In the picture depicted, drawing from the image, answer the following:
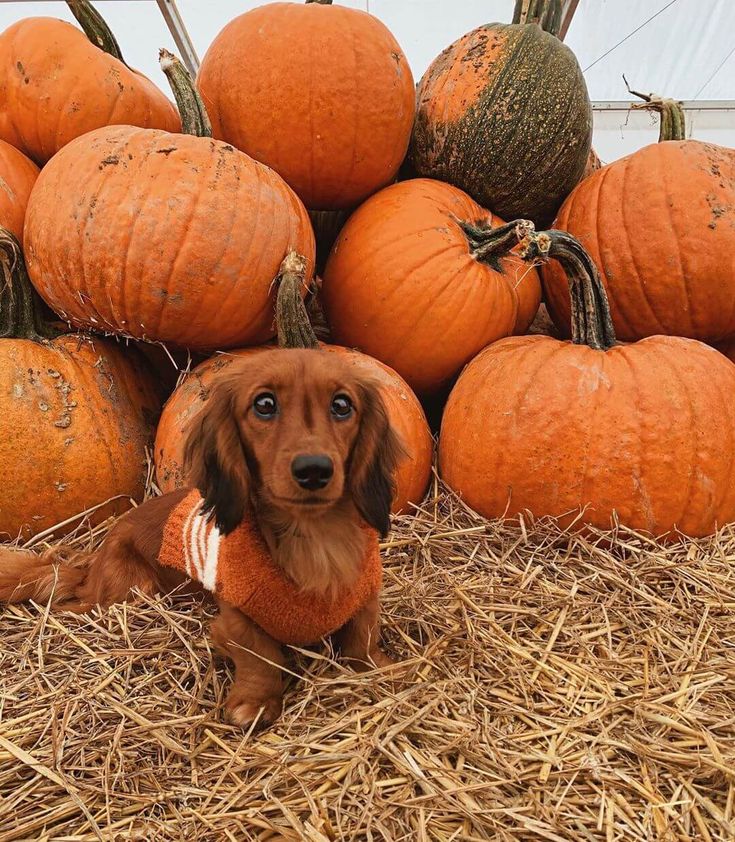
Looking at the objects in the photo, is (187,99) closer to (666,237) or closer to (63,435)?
(63,435)

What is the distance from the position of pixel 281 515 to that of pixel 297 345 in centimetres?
90

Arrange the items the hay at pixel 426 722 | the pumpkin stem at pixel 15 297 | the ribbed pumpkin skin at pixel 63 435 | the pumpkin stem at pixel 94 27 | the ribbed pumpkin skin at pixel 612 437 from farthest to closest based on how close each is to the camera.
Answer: the pumpkin stem at pixel 94 27 → the pumpkin stem at pixel 15 297 → the ribbed pumpkin skin at pixel 63 435 → the ribbed pumpkin skin at pixel 612 437 → the hay at pixel 426 722

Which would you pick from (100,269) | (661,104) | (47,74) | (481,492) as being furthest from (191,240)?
(661,104)

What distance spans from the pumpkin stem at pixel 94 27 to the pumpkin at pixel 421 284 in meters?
1.35

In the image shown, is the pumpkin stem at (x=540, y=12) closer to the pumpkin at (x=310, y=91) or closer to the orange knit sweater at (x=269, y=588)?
the pumpkin at (x=310, y=91)

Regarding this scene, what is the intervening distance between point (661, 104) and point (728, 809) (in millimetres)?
2992

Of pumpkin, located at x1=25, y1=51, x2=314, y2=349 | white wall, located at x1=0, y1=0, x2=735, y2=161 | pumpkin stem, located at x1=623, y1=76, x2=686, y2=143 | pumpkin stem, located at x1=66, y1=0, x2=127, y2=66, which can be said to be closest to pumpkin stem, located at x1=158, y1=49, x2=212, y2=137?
pumpkin, located at x1=25, y1=51, x2=314, y2=349

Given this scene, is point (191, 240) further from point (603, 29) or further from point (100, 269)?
point (603, 29)

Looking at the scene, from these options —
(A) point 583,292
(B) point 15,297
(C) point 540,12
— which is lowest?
(B) point 15,297

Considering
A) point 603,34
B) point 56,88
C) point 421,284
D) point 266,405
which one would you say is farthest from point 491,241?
point 603,34

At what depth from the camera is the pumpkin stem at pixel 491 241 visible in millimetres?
2631

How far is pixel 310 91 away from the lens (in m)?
2.63

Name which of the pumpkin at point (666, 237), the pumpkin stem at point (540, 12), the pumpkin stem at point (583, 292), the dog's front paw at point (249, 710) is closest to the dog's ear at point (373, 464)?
the dog's front paw at point (249, 710)

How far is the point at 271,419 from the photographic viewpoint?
1468 mm
